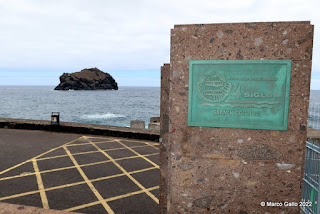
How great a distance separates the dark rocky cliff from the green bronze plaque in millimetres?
178158

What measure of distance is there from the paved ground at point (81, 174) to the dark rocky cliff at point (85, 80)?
170663 mm

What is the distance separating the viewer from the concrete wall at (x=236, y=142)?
3014mm

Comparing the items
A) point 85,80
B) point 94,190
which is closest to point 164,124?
point 94,190

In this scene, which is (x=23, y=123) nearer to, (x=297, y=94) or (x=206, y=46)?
(x=206, y=46)

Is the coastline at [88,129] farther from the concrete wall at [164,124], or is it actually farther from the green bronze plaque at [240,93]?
the green bronze plaque at [240,93]

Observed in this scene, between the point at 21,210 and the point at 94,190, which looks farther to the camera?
the point at 94,190

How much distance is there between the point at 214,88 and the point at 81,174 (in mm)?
4939

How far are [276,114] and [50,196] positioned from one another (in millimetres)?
4963

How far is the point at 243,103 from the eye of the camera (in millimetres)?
3156

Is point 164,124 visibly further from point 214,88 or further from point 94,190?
point 94,190

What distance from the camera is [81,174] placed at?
6461 millimetres

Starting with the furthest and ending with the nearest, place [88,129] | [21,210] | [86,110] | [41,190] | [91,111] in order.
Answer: [86,110], [91,111], [88,129], [41,190], [21,210]

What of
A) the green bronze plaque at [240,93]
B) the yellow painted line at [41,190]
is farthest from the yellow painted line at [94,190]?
the green bronze plaque at [240,93]

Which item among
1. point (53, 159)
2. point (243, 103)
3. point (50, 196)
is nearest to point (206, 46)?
point (243, 103)
